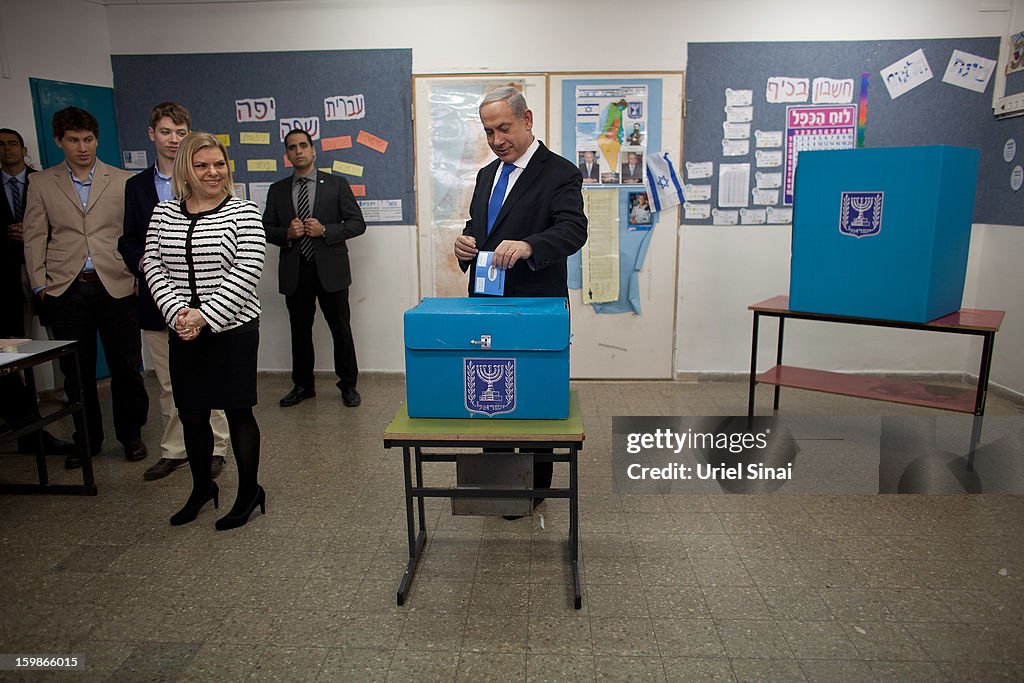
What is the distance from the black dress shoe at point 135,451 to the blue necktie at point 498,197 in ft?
7.08

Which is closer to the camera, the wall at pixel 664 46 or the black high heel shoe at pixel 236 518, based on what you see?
the black high heel shoe at pixel 236 518

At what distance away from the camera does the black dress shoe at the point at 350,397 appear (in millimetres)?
4289

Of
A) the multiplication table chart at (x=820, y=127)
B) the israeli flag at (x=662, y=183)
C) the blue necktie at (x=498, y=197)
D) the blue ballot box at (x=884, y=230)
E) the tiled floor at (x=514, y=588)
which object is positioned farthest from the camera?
the israeli flag at (x=662, y=183)

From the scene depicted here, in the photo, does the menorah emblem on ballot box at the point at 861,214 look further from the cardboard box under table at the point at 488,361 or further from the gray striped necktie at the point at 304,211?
the gray striped necktie at the point at 304,211

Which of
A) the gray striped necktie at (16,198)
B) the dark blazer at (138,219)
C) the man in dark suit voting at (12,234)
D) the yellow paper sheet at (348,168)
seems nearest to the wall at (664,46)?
the yellow paper sheet at (348,168)

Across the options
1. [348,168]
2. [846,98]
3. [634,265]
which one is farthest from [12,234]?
[846,98]

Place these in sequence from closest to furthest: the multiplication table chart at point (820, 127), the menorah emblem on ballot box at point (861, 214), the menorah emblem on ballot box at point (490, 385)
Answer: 1. the menorah emblem on ballot box at point (490, 385)
2. the menorah emblem on ballot box at point (861, 214)
3. the multiplication table chart at point (820, 127)

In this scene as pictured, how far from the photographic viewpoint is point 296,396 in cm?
436

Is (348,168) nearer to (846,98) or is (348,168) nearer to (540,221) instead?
(540,221)

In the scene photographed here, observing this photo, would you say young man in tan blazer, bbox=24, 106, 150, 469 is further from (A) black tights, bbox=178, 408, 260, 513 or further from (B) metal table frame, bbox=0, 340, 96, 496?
(A) black tights, bbox=178, 408, 260, 513

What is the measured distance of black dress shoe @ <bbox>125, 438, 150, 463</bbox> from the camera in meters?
3.34

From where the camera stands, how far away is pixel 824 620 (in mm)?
2031

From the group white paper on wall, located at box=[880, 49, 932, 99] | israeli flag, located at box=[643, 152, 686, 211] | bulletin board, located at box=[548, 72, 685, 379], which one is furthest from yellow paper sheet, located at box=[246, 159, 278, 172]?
white paper on wall, located at box=[880, 49, 932, 99]

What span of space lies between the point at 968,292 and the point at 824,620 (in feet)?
11.7
